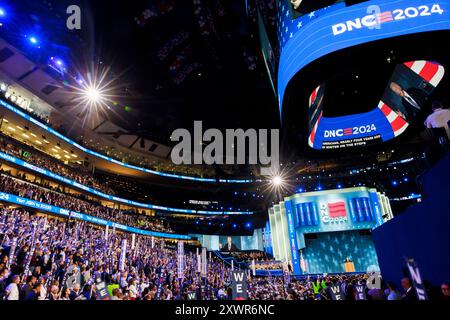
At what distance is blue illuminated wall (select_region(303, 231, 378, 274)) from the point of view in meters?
27.7

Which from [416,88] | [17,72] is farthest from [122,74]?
[416,88]

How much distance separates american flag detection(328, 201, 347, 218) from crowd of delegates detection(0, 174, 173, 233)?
22435 mm

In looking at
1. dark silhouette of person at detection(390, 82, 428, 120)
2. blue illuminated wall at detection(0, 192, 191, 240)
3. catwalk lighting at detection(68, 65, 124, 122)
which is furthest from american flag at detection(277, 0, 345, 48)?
catwalk lighting at detection(68, 65, 124, 122)

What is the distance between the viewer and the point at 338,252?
92.8ft

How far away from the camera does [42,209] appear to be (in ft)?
70.8

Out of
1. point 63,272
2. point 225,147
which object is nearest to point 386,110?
point 63,272

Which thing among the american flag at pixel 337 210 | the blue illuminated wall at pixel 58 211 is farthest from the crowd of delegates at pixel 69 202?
the american flag at pixel 337 210

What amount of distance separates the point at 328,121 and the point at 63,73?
88.5 feet

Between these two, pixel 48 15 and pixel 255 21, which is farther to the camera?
pixel 48 15

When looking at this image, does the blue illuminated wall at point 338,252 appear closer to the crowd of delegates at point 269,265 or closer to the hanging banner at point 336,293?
the crowd of delegates at point 269,265

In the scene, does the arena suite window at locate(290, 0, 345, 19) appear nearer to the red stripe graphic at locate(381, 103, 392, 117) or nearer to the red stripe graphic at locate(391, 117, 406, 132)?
the red stripe graphic at locate(391, 117, 406, 132)

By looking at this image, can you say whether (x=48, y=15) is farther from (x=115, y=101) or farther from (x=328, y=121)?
(x=328, y=121)

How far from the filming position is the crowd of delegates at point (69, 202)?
20016mm
